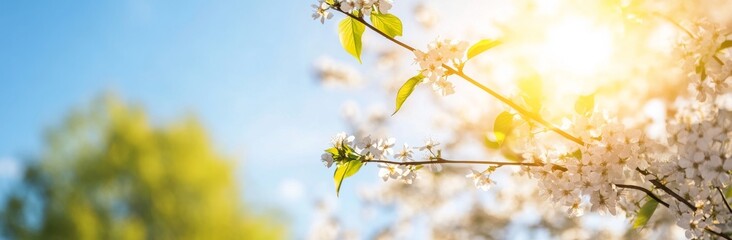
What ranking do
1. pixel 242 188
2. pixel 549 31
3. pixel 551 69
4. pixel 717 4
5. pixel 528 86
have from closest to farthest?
pixel 528 86 < pixel 717 4 < pixel 549 31 < pixel 551 69 < pixel 242 188

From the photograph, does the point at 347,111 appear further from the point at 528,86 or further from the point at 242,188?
the point at 528,86

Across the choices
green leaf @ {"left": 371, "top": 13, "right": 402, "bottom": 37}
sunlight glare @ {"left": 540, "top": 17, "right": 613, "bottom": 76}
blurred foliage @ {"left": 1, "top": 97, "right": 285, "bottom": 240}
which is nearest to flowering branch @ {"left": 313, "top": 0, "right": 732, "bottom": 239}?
green leaf @ {"left": 371, "top": 13, "right": 402, "bottom": 37}

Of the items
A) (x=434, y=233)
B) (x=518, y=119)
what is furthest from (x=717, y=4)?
(x=434, y=233)

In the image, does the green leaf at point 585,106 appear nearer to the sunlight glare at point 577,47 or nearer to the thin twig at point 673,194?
the thin twig at point 673,194

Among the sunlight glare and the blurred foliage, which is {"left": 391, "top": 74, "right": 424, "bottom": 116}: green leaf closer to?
the sunlight glare

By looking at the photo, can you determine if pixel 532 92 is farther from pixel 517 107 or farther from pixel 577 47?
pixel 577 47

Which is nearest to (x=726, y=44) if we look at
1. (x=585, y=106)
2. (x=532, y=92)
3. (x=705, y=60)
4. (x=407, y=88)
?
(x=705, y=60)
